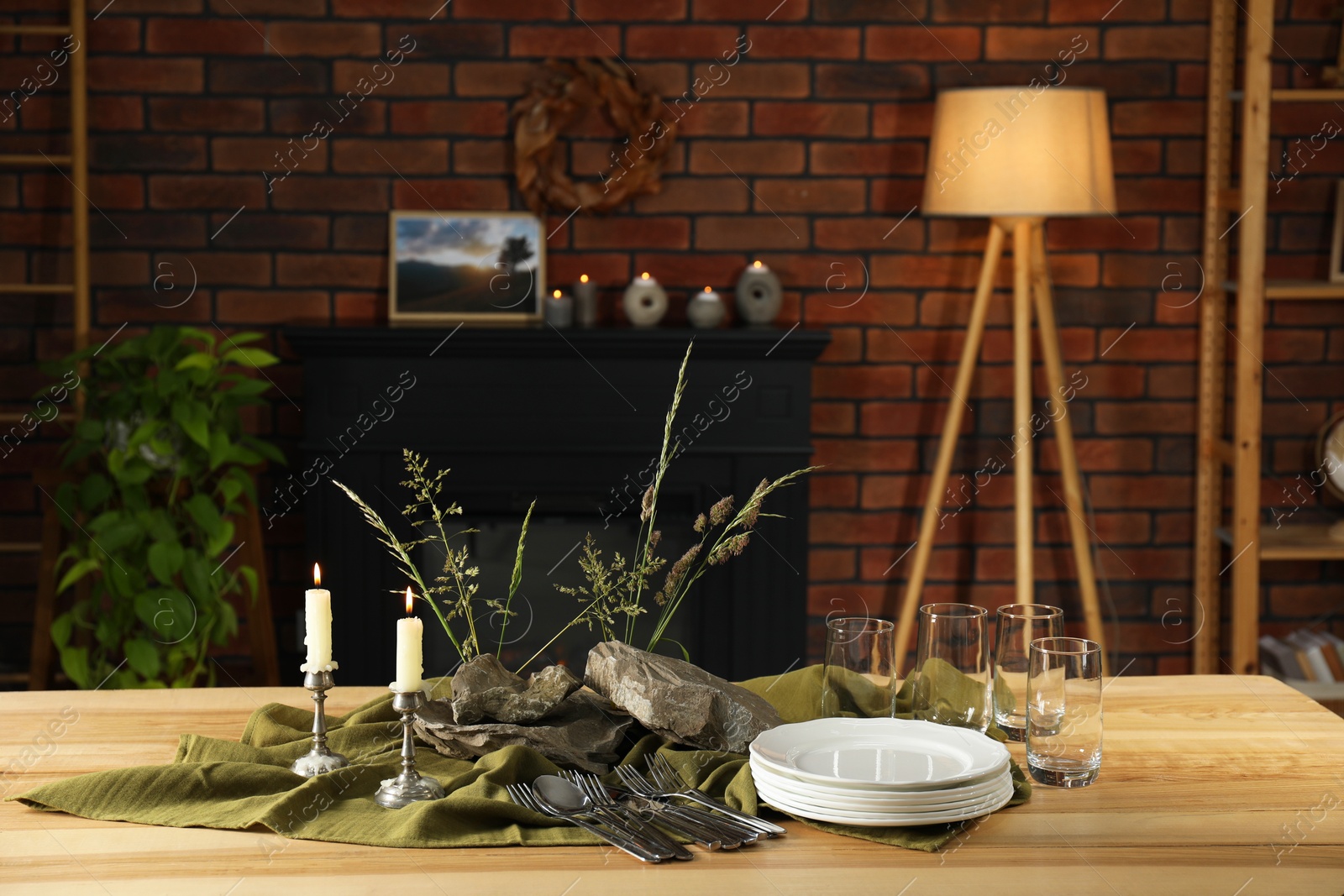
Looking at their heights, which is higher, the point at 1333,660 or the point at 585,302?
the point at 585,302

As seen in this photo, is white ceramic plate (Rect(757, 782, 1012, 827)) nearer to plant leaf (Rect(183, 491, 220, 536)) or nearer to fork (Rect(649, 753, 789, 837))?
fork (Rect(649, 753, 789, 837))

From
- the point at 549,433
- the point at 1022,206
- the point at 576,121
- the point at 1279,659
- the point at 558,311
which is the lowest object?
the point at 1279,659

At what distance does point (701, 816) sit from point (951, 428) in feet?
6.43

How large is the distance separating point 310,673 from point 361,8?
2.20 meters

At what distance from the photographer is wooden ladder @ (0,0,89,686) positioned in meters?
2.99

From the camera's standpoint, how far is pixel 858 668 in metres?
1.40

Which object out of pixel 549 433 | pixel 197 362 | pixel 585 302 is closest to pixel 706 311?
pixel 585 302

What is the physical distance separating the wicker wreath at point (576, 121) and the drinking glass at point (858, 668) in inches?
77.0

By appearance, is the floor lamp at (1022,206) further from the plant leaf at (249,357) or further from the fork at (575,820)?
the fork at (575,820)

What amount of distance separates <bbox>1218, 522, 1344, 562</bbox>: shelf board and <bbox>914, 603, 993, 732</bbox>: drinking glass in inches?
77.0

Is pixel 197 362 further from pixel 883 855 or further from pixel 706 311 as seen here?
pixel 883 855

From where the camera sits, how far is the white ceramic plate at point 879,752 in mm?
1280

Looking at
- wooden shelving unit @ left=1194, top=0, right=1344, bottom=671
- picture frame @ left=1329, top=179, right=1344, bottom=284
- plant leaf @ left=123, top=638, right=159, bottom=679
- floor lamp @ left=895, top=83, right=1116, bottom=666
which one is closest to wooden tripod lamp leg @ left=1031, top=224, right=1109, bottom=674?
floor lamp @ left=895, top=83, right=1116, bottom=666

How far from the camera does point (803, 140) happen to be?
3.21 metres
